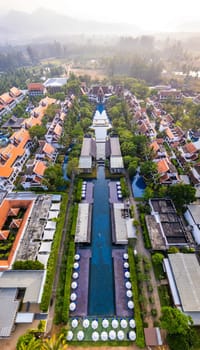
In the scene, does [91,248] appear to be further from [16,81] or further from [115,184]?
[16,81]

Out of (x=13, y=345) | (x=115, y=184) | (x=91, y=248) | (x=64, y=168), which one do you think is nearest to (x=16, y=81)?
(x=64, y=168)

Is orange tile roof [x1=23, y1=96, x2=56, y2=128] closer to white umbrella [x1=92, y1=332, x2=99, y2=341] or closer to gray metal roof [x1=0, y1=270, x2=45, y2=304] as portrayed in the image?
gray metal roof [x1=0, y1=270, x2=45, y2=304]

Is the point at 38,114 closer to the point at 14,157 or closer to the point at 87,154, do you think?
the point at 14,157

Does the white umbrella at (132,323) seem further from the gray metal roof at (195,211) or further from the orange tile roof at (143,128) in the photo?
the orange tile roof at (143,128)

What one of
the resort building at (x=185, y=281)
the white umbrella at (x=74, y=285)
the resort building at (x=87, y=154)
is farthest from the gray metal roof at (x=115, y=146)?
the white umbrella at (x=74, y=285)

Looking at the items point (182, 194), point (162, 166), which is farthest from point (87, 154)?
point (182, 194)

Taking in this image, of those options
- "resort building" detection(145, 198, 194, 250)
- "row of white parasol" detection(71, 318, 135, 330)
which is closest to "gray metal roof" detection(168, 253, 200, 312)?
"resort building" detection(145, 198, 194, 250)
